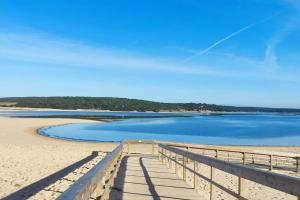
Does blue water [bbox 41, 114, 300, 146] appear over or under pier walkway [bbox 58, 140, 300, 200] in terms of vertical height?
under

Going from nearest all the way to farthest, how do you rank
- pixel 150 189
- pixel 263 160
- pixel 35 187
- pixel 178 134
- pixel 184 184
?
pixel 150 189 → pixel 184 184 → pixel 35 187 → pixel 263 160 → pixel 178 134

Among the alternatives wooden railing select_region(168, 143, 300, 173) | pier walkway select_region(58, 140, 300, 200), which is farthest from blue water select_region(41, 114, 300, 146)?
pier walkway select_region(58, 140, 300, 200)

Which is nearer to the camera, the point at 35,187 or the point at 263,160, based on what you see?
the point at 35,187

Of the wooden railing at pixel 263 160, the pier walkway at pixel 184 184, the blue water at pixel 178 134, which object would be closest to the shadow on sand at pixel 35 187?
the pier walkway at pixel 184 184

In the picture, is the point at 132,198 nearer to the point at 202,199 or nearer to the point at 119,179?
the point at 202,199

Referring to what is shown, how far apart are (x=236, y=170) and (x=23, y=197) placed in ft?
21.9

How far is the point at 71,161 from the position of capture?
62.2 ft

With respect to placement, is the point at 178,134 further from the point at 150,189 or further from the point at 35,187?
the point at 150,189

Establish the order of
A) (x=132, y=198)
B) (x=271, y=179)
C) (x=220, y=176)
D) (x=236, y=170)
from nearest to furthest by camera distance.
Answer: (x=271, y=179)
(x=236, y=170)
(x=132, y=198)
(x=220, y=176)

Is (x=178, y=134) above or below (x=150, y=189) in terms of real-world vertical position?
below

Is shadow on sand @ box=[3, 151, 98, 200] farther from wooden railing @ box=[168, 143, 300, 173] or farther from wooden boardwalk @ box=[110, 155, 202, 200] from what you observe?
wooden railing @ box=[168, 143, 300, 173]

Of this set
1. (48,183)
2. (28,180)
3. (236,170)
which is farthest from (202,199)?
(28,180)

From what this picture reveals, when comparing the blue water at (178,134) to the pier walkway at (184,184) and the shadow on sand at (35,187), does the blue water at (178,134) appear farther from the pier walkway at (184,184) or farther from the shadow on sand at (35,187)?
the pier walkway at (184,184)

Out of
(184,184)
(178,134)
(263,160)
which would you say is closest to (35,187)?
(184,184)
